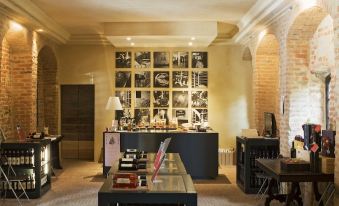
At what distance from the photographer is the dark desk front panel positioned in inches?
417

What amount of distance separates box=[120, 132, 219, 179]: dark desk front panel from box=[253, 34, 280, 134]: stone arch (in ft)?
4.94

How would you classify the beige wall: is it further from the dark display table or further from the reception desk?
the dark display table

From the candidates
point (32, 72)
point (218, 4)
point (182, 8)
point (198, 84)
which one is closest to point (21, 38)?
point (32, 72)

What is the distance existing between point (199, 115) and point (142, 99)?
5.75 ft

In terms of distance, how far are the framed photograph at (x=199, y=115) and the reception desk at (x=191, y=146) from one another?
2814 mm

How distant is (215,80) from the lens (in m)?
13.4

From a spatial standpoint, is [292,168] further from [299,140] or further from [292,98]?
[292,98]

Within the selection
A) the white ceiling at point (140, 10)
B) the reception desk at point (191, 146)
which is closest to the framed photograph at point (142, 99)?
the white ceiling at point (140, 10)

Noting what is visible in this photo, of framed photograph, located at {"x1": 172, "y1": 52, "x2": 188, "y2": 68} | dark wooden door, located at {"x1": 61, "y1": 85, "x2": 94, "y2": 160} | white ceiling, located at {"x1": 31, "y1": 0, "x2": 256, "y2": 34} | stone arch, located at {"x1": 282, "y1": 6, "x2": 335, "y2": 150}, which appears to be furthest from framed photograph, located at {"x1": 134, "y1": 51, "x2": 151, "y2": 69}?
stone arch, located at {"x1": 282, "y1": 6, "x2": 335, "y2": 150}

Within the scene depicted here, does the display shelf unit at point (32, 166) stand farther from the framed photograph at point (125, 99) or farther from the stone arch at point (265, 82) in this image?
the stone arch at point (265, 82)

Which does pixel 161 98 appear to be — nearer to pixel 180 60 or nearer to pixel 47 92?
pixel 180 60

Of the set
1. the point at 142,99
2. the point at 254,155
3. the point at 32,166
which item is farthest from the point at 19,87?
the point at 254,155

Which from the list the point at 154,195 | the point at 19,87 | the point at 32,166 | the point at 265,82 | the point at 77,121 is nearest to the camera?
the point at 154,195

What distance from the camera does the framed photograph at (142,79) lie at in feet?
44.2
